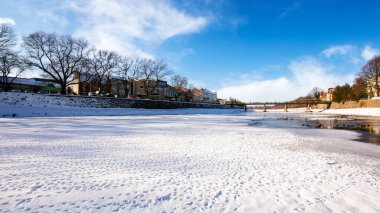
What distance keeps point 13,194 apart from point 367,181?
29.4 ft

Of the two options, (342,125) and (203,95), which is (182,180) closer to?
(342,125)

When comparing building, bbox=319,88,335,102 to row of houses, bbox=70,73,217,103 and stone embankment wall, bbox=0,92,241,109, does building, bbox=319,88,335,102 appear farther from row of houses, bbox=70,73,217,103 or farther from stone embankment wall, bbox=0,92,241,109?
stone embankment wall, bbox=0,92,241,109

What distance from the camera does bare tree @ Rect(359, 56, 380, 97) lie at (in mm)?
66206

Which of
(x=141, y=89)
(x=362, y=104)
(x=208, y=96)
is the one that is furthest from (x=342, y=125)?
(x=208, y=96)

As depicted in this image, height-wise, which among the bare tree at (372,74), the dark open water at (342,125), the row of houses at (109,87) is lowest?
the dark open water at (342,125)

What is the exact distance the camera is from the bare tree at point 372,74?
66.2m

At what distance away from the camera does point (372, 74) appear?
68375 millimetres

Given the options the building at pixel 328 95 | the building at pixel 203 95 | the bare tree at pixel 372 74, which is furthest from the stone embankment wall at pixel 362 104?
the building at pixel 203 95

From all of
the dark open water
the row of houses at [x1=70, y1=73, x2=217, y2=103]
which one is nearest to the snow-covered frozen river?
the dark open water

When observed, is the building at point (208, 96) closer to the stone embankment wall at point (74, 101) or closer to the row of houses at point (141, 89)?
the row of houses at point (141, 89)

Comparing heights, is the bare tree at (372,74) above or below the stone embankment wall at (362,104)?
above

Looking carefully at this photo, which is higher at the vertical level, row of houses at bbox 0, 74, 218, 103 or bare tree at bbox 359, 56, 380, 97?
→ bare tree at bbox 359, 56, 380, 97

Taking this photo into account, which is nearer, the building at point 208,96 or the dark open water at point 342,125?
the dark open water at point 342,125

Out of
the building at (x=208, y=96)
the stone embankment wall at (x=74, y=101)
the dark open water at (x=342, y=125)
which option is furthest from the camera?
the building at (x=208, y=96)
